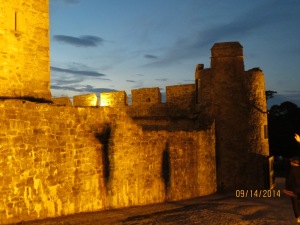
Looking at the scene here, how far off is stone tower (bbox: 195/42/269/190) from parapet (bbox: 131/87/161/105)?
2931 mm

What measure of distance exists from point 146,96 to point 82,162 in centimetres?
934

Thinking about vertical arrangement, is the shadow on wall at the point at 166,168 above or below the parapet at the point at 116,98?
below

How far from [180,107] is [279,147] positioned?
23.7 metres

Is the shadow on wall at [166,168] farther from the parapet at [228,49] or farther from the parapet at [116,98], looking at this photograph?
the parapet at [116,98]

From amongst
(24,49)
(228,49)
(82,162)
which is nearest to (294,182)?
(82,162)

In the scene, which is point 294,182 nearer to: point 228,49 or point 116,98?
point 228,49

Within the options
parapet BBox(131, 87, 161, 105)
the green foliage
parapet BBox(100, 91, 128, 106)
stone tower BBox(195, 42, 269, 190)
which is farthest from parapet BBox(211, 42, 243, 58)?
the green foliage

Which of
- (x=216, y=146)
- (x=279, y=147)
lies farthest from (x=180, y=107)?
(x=279, y=147)

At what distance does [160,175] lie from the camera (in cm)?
1315

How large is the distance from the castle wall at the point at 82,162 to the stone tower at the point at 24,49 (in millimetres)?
2426

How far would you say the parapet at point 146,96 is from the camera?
19.1 metres
